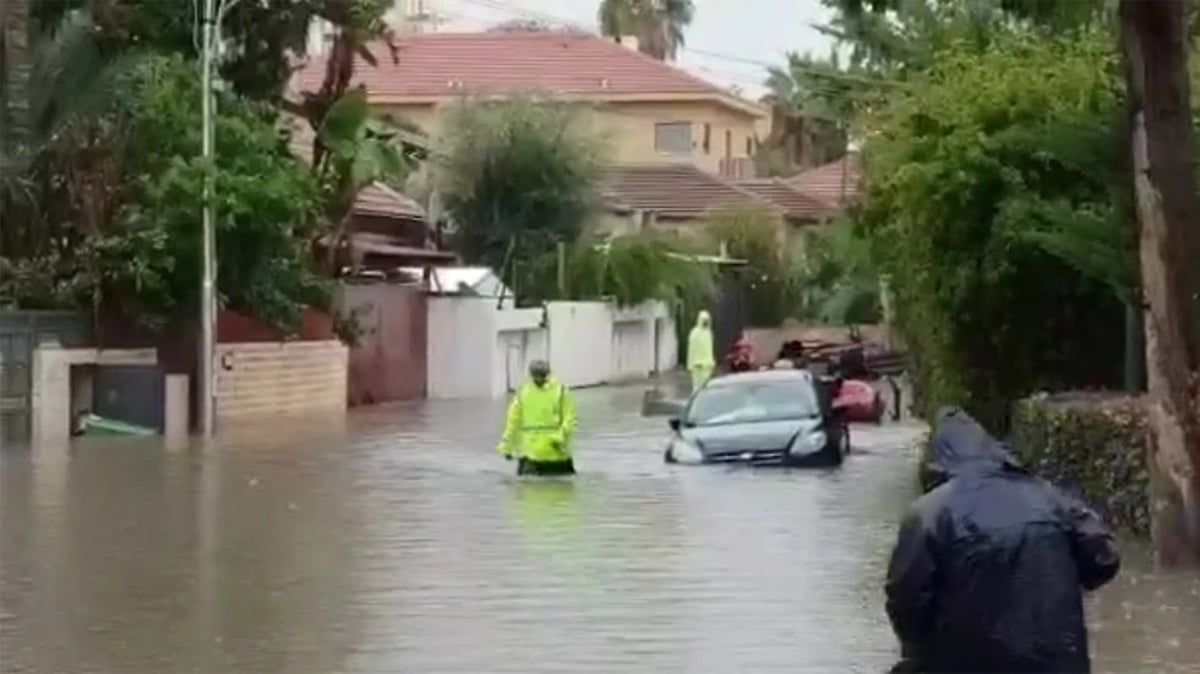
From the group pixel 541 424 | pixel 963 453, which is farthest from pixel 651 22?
pixel 963 453

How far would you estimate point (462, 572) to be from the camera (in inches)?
685

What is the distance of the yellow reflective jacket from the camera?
26.2 meters

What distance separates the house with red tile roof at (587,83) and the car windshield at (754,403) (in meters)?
43.6

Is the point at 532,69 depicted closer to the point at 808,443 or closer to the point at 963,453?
the point at 808,443

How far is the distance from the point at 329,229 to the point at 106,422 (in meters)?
10.1

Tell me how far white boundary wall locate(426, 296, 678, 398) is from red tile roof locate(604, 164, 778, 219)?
9314 millimetres

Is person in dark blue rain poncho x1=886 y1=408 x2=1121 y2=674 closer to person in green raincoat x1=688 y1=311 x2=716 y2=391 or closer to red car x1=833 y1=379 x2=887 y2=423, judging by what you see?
red car x1=833 y1=379 x2=887 y2=423

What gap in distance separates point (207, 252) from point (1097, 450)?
18.4 meters

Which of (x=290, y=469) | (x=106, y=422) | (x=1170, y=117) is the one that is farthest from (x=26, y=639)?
(x=106, y=422)

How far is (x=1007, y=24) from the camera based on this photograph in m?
27.5

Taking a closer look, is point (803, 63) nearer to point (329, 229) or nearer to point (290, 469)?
point (329, 229)

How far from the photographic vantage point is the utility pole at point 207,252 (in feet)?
116

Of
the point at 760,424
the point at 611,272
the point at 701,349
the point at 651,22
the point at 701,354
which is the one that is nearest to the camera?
the point at 760,424

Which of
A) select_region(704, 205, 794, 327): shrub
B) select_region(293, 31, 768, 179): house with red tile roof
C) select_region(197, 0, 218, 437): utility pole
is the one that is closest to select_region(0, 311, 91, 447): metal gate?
select_region(197, 0, 218, 437): utility pole
